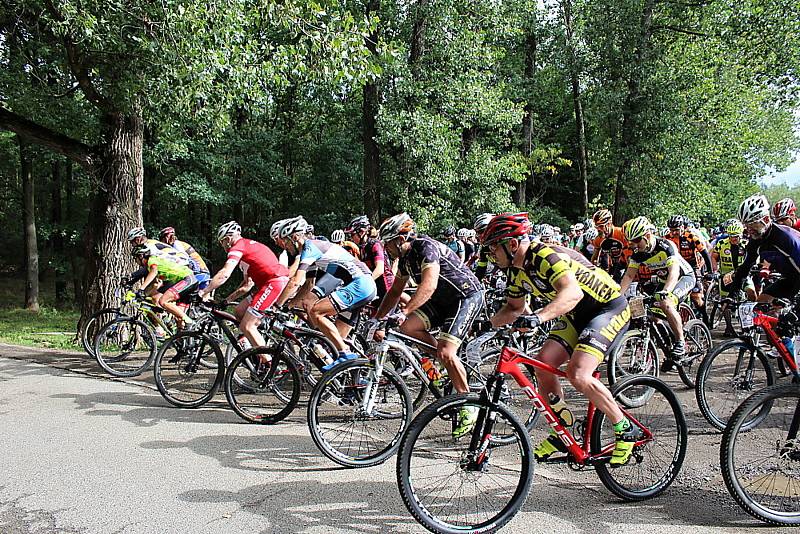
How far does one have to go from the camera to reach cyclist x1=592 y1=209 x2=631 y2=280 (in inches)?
376

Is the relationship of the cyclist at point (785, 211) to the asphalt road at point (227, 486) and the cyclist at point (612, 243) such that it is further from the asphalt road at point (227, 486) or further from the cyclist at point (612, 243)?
the asphalt road at point (227, 486)

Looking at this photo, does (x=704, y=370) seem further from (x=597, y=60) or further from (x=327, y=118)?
(x=327, y=118)

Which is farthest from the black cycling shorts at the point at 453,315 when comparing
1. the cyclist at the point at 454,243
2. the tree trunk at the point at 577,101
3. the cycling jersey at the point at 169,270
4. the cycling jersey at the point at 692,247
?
the tree trunk at the point at 577,101

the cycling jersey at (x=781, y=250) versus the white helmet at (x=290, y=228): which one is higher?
the white helmet at (x=290, y=228)

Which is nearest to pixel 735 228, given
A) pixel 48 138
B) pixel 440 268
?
pixel 440 268

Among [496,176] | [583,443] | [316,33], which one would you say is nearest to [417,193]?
[496,176]

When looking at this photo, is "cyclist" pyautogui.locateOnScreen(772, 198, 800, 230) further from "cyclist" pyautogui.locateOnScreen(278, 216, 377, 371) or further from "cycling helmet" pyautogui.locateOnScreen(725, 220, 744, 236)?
"cyclist" pyautogui.locateOnScreen(278, 216, 377, 371)

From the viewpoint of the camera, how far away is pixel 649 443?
160 inches

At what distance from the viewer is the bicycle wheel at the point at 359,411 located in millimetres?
4883

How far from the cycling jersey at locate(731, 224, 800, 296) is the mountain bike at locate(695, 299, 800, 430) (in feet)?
1.74

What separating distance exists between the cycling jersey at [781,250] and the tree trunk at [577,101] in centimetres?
2067

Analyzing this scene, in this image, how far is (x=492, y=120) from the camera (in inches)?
785

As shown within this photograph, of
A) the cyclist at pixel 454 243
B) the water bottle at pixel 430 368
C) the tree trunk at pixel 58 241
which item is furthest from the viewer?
the tree trunk at pixel 58 241

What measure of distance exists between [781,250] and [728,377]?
1.33m
